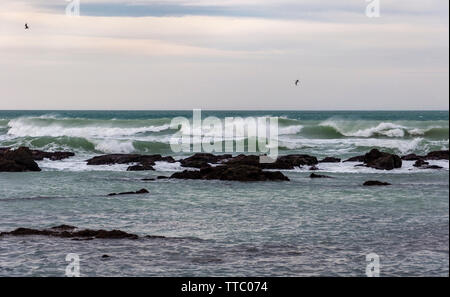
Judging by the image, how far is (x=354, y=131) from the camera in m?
62.4

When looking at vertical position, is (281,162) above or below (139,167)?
above

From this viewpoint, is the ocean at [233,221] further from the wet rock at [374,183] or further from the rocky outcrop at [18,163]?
the rocky outcrop at [18,163]

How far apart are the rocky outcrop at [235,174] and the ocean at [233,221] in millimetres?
813

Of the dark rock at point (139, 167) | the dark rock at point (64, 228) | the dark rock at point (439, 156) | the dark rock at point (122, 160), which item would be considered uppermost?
the dark rock at point (64, 228)

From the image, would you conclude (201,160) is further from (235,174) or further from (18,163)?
(18,163)

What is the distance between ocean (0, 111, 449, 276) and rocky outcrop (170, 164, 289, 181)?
0.81 m

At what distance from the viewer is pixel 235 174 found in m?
28.3

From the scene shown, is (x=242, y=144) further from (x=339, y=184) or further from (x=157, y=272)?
(x=157, y=272)

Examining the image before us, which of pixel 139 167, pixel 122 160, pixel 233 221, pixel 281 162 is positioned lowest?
pixel 139 167

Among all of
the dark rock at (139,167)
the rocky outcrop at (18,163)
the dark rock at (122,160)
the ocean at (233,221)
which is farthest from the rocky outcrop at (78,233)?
the dark rock at (122,160)

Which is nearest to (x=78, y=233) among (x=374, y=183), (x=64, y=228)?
(x=64, y=228)

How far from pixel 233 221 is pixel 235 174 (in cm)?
1133

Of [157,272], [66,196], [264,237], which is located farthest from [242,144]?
[157,272]

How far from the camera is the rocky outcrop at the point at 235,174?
27859 mm
